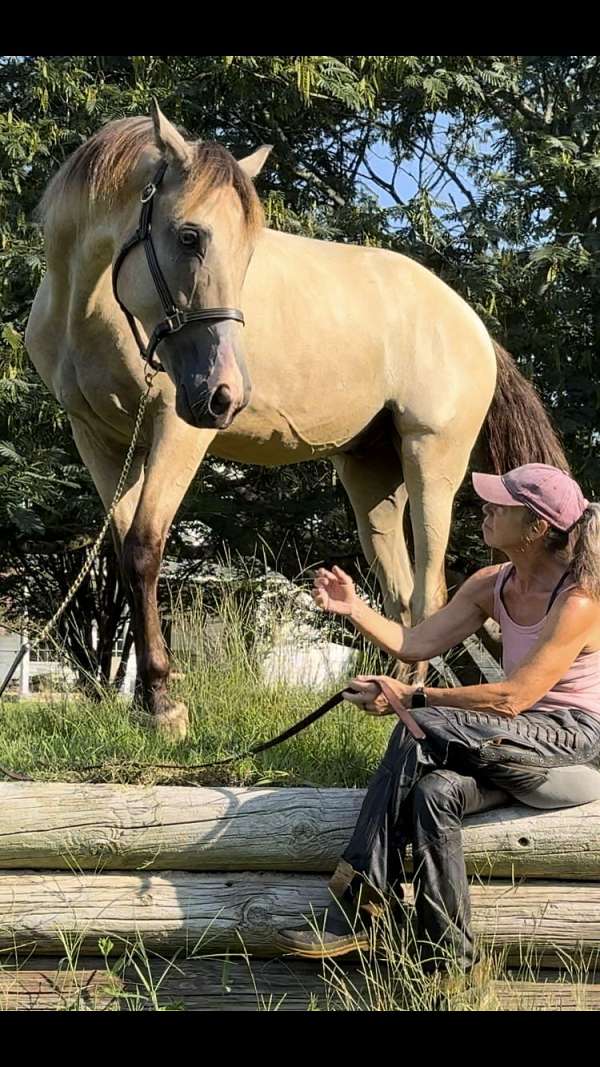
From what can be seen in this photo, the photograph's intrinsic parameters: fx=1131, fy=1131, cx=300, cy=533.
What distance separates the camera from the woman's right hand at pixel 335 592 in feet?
11.0

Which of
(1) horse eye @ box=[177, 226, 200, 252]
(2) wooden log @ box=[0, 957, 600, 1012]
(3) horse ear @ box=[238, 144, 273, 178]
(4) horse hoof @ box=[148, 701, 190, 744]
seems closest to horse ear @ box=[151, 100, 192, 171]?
(1) horse eye @ box=[177, 226, 200, 252]

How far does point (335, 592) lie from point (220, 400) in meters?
0.72

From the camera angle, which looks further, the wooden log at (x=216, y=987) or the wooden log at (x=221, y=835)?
the wooden log at (x=221, y=835)

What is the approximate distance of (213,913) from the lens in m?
3.39

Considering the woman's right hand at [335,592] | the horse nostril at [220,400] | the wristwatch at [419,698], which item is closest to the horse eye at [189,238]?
the horse nostril at [220,400]

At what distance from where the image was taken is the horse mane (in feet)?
12.5

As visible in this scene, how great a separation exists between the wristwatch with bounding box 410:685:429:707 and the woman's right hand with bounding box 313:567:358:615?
31 centimetres

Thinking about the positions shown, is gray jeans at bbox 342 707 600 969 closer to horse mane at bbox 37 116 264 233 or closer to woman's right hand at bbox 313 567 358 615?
woman's right hand at bbox 313 567 358 615

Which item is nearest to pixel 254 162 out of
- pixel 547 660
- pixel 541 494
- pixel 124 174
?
pixel 124 174

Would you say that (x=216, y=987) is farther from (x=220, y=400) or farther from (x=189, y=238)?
(x=189, y=238)

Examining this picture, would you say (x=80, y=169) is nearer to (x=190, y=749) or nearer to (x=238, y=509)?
(x=190, y=749)

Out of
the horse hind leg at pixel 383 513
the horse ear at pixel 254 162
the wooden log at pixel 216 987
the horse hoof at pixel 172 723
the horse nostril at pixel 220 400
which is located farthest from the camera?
the horse hind leg at pixel 383 513

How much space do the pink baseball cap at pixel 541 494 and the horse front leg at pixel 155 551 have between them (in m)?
1.25

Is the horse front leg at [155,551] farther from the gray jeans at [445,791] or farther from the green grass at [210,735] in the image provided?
the gray jeans at [445,791]
